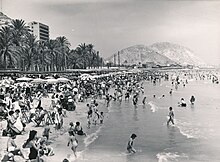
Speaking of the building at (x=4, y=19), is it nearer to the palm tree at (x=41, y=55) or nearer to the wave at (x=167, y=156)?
the wave at (x=167, y=156)

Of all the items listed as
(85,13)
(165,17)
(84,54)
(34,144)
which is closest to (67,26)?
(85,13)

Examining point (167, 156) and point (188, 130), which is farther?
point (188, 130)

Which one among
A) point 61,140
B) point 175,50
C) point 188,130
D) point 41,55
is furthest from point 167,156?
point 41,55

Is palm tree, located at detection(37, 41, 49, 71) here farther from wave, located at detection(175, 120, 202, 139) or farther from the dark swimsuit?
the dark swimsuit

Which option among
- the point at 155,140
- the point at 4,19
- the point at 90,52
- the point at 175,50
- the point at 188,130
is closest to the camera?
the point at 155,140

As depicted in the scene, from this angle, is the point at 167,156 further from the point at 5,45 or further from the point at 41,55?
the point at 41,55

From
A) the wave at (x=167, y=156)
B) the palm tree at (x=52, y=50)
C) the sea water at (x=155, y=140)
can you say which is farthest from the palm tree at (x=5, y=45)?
the wave at (x=167, y=156)

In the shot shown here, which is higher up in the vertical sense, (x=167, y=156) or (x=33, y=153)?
(x=33, y=153)

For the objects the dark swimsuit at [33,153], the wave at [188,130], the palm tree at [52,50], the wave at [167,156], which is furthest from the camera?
the palm tree at [52,50]

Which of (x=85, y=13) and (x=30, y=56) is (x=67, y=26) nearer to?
(x=85, y=13)
